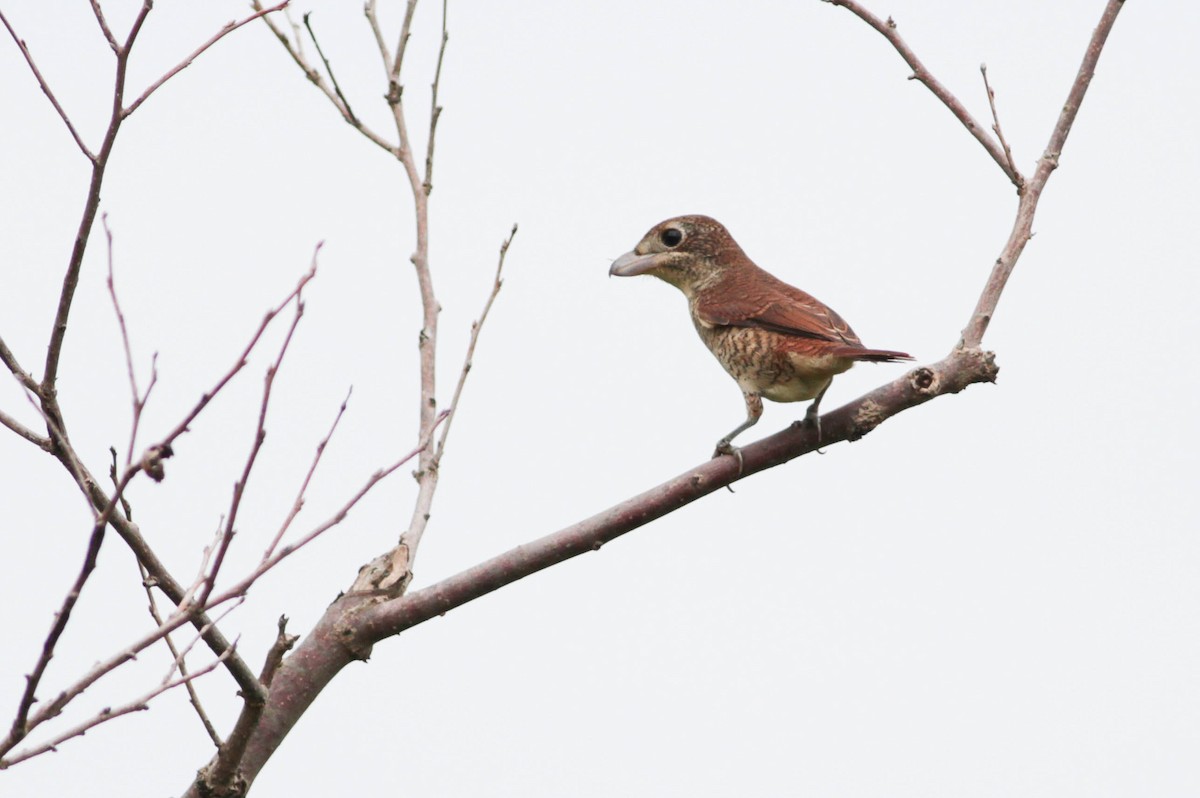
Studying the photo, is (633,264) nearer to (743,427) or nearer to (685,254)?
(685,254)

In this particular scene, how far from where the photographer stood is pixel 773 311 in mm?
5457

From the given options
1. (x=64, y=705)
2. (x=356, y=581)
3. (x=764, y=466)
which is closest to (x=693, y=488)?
(x=764, y=466)

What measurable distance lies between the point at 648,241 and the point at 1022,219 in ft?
8.14

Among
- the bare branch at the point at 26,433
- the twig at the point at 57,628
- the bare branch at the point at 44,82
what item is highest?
the bare branch at the point at 44,82

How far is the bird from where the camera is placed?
194 inches

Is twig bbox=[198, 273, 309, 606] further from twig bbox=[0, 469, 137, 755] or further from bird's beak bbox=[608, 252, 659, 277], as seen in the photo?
bird's beak bbox=[608, 252, 659, 277]

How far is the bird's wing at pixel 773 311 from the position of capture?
5.14 metres

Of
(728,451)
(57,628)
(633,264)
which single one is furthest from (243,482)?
(633,264)

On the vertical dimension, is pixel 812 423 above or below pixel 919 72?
below

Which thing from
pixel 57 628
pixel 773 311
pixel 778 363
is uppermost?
pixel 773 311

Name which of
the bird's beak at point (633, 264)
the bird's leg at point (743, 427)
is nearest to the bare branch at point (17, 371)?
the bird's leg at point (743, 427)

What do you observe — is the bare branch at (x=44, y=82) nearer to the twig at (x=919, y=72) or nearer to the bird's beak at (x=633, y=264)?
the twig at (x=919, y=72)

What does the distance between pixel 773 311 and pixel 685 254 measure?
3.69ft

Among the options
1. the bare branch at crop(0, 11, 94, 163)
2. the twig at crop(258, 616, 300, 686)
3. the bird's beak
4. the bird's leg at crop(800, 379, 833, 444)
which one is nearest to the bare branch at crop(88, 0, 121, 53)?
the bare branch at crop(0, 11, 94, 163)
